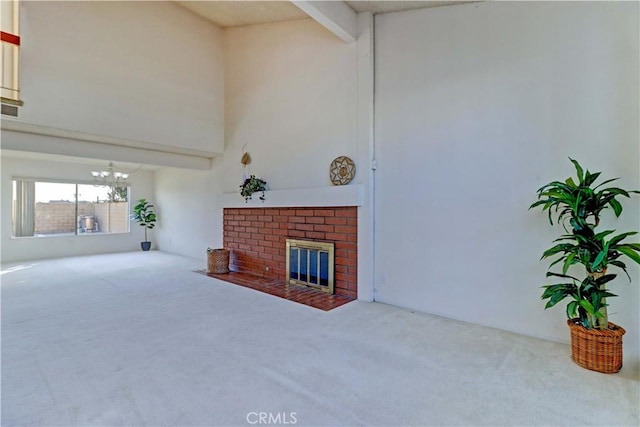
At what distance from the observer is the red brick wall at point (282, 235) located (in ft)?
13.0

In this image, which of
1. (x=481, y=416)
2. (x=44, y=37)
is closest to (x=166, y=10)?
(x=44, y=37)

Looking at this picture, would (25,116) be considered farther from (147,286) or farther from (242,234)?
(242,234)

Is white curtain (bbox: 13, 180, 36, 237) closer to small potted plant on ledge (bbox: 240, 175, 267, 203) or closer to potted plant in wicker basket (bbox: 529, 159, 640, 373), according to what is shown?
small potted plant on ledge (bbox: 240, 175, 267, 203)

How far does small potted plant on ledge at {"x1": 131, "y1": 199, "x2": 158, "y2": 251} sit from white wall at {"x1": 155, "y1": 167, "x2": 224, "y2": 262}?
20 centimetres

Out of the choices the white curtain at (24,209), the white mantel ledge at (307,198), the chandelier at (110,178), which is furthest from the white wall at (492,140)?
the white curtain at (24,209)

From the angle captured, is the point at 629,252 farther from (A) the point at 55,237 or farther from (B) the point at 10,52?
(A) the point at 55,237

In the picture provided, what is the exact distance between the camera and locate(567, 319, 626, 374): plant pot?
2.10m

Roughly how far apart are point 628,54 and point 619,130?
571mm

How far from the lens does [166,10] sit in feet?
16.2

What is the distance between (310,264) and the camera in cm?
436

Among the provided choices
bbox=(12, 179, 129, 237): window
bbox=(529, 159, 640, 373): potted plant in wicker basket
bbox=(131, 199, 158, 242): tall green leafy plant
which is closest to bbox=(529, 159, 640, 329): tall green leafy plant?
bbox=(529, 159, 640, 373): potted plant in wicker basket

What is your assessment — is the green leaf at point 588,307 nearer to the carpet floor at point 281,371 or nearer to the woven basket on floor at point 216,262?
the carpet floor at point 281,371

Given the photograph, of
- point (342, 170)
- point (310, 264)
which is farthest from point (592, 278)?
point (310, 264)

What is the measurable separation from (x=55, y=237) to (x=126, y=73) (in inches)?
191
